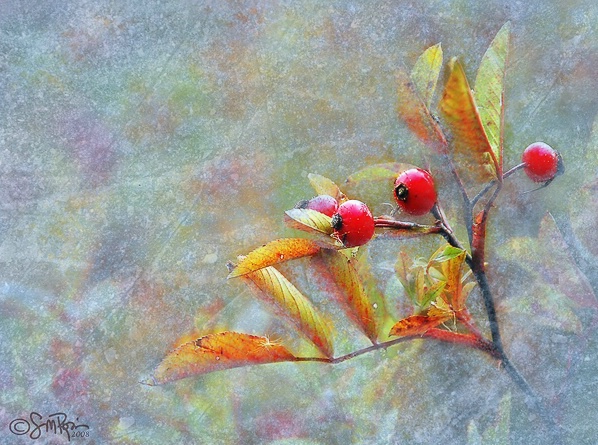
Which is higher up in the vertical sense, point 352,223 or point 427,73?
point 427,73

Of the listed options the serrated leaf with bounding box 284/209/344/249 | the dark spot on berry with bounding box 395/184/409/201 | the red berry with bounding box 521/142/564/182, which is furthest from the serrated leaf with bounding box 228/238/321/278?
the red berry with bounding box 521/142/564/182

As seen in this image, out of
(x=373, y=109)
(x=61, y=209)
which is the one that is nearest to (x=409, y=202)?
(x=373, y=109)

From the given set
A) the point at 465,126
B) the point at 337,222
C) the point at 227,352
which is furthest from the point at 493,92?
the point at 227,352

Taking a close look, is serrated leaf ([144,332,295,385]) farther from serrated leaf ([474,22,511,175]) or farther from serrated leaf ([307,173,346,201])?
serrated leaf ([474,22,511,175])

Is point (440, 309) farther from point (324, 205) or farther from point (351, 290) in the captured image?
point (324, 205)

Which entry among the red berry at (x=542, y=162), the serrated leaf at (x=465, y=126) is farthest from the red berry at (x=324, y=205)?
the red berry at (x=542, y=162)
